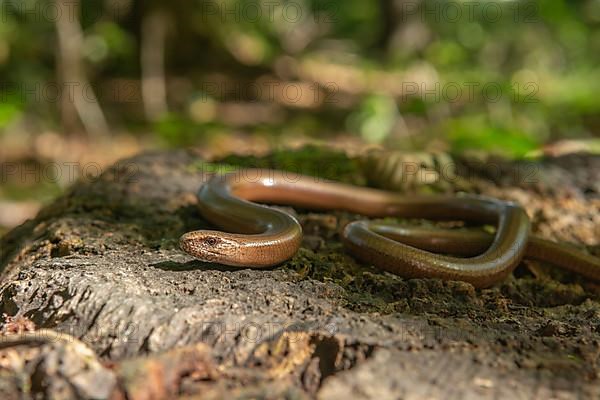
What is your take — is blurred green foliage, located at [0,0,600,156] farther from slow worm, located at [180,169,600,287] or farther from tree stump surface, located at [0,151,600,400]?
tree stump surface, located at [0,151,600,400]

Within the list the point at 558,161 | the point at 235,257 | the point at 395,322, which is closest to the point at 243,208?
the point at 235,257

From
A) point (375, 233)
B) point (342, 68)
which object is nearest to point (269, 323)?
point (375, 233)

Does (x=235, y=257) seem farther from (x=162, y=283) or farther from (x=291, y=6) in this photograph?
(x=291, y=6)

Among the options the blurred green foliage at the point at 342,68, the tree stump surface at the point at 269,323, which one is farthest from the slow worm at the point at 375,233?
the blurred green foliage at the point at 342,68

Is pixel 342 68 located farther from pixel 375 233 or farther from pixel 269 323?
pixel 269 323

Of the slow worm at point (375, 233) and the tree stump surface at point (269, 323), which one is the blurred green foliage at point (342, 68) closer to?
the slow worm at point (375, 233)

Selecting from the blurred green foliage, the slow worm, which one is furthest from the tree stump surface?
the blurred green foliage
